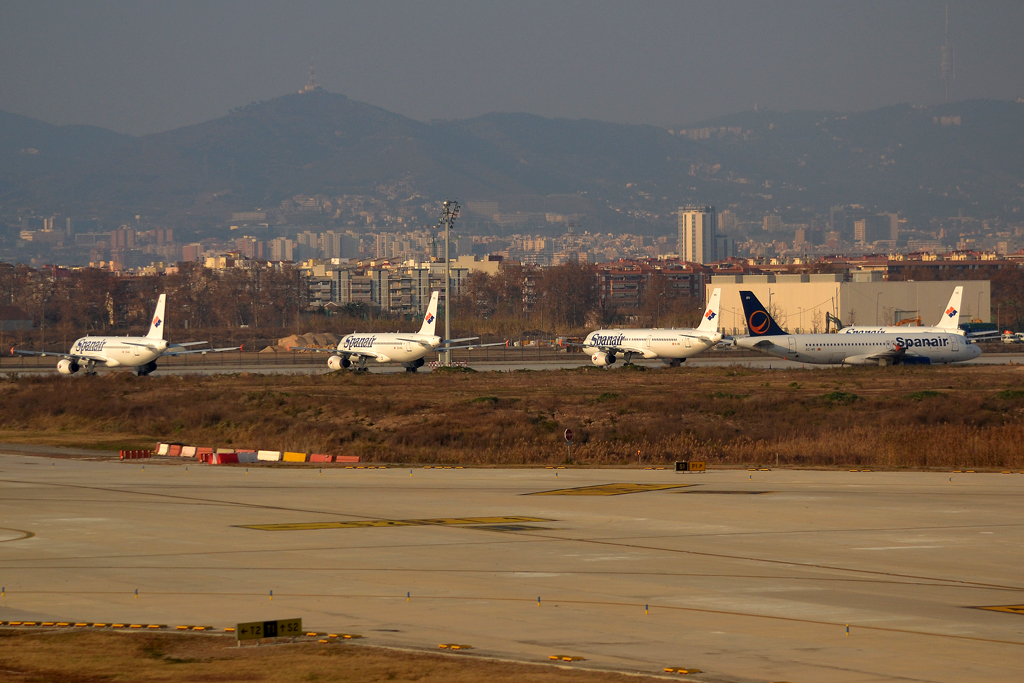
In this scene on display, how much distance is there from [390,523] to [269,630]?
450 inches

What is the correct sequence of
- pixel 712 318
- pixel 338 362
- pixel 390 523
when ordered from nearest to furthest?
pixel 390 523 < pixel 338 362 < pixel 712 318

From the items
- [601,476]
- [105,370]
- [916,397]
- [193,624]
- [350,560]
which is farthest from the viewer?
[105,370]

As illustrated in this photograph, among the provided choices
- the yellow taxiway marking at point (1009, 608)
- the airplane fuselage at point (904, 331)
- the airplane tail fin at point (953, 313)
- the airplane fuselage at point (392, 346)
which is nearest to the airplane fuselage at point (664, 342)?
the airplane fuselage at point (904, 331)

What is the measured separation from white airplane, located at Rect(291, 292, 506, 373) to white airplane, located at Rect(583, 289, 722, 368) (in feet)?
46.1

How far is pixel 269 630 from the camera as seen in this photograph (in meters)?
15.8

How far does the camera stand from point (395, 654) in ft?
50.8

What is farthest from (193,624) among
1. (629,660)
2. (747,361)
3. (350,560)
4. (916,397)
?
(747,361)

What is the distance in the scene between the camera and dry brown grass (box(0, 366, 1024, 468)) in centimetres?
4403

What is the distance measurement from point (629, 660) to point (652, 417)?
41827 millimetres

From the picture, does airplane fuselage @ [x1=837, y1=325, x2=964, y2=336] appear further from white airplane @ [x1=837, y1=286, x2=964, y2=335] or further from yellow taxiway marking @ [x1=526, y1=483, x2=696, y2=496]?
yellow taxiway marking @ [x1=526, y1=483, x2=696, y2=496]

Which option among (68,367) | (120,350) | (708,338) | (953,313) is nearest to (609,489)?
(708,338)

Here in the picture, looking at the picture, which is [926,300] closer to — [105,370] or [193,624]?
[105,370]

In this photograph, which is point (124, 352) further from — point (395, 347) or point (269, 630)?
point (269, 630)

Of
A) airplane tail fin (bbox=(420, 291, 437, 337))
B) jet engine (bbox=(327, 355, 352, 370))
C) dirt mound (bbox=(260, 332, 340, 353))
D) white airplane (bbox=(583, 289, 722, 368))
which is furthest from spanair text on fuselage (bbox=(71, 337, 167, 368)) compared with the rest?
dirt mound (bbox=(260, 332, 340, 353))
